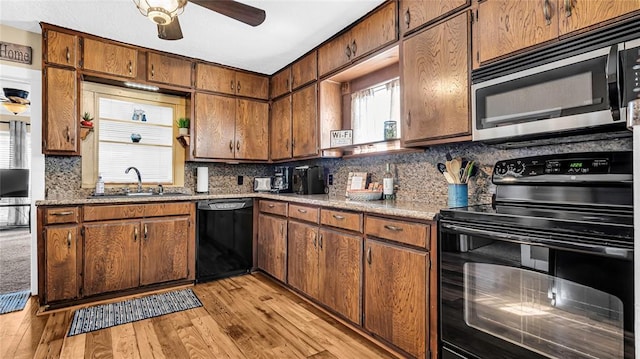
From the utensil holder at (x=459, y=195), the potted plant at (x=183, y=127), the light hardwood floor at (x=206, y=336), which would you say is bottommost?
the light hardwood floor at (x=206, y=336)

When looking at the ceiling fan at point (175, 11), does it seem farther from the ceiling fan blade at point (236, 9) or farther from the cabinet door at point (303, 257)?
the cabinet door at point (303, 257)

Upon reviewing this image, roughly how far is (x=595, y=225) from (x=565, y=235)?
4.1 inches

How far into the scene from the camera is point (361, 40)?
2.71m

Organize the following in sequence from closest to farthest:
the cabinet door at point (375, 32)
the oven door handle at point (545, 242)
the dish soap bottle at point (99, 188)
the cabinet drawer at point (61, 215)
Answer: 1. the oven door handle at point (545, 242)
2. the cabinet door at point (375, 32)
3. the cabinet drawer at point (61, 215)
4. the dish soap bottle at point (99, 188)

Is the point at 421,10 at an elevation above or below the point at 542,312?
above

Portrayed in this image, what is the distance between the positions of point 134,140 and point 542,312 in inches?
158

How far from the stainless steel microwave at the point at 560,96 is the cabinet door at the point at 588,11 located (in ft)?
0.46

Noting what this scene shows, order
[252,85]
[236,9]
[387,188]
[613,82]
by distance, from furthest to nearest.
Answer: [252,85] < [387,188] < [236,9] < [613,82]

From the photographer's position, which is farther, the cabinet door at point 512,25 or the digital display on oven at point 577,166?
the cabinet door at point 512,25

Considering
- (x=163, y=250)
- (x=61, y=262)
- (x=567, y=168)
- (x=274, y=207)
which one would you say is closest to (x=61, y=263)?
(x=61, y=262)

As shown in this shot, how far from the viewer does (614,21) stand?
1.34 meters

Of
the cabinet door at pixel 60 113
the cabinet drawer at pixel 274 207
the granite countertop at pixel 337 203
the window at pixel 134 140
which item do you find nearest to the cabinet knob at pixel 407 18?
the granite countertop at pixel 337 203

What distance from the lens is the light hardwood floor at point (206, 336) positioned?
2047mm

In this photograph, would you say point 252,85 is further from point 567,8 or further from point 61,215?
point 567,8
